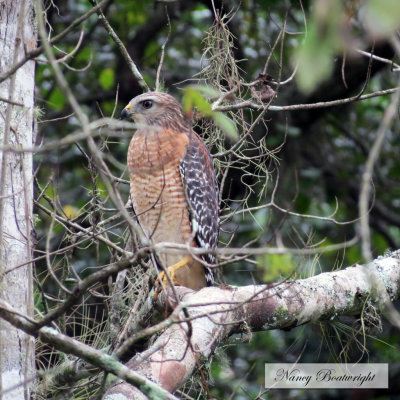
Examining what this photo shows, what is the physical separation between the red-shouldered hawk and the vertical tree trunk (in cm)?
121

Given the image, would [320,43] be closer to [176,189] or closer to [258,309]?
[258,309]

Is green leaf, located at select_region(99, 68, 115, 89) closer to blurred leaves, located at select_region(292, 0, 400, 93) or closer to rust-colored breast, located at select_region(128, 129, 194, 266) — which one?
rust-colored breast, located at select_region(128, 129, 194, 266)

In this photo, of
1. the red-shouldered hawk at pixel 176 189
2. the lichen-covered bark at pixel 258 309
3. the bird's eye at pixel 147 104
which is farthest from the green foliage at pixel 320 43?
the bird's eye at pixel 147 104

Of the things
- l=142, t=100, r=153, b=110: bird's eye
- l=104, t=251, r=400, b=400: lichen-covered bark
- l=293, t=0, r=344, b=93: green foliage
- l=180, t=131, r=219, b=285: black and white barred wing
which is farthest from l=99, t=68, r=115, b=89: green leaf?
l=293, t=0, r=344, b=93: green foliage

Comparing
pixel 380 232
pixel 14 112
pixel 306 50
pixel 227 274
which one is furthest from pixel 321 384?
pixel 306 50

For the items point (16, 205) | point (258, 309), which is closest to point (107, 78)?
point (16, 205)

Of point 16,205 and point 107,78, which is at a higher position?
point 107,78

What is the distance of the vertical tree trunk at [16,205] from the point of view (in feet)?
9.12

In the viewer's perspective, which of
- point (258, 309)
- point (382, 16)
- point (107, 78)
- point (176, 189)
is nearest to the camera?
point (382, 16)

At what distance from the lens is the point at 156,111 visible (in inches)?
185

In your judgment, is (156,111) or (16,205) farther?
(156,111)

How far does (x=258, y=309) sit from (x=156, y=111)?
192 centimetres

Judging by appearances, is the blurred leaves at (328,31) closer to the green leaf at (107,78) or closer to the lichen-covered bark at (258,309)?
the lichen-covered bark at (258,309)

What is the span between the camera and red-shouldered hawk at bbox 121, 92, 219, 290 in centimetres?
432
